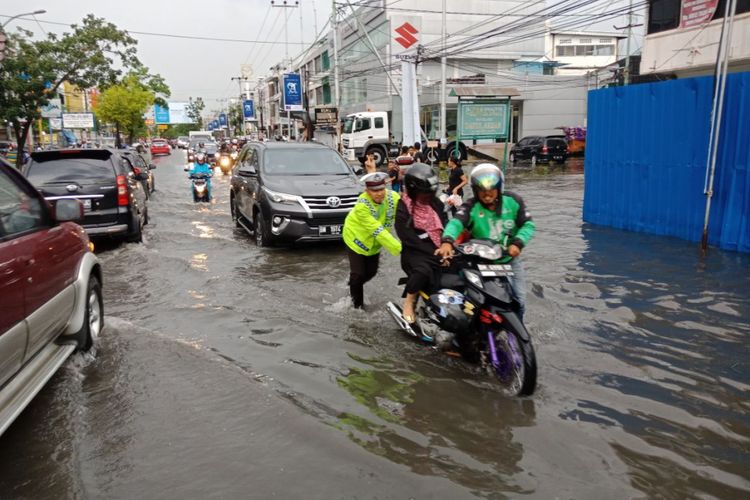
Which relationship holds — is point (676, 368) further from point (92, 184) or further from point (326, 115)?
point (326, 115)

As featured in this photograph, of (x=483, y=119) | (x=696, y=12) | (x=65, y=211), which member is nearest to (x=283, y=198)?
(x=65, y=211)

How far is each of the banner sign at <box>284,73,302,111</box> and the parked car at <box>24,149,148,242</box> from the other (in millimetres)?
31132

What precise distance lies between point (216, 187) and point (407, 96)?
831 cm

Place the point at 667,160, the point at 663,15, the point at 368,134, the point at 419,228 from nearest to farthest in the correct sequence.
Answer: the point at 419,228 → the point at 667,160 → the point at 663,15 → the point at 368,134

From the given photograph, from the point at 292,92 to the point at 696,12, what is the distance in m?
28.3

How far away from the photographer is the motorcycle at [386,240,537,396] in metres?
4.14

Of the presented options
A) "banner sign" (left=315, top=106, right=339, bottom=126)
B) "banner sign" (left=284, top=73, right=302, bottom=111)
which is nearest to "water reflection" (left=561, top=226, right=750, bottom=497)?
"banner sign" (left=315, top=106, right=339, bottom=126)

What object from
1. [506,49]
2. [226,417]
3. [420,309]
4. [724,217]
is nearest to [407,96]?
[724,217]

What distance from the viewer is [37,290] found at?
Answer: 3.71m

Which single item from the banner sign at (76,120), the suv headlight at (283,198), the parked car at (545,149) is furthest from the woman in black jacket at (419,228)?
the banner sign at (76,120)

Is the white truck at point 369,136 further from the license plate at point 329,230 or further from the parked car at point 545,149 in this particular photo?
the license plate at point 329,230

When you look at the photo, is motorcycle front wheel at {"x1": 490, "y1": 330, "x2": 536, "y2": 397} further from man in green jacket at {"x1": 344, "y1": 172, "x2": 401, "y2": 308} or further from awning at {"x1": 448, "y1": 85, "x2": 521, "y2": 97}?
awning at {"x1": 448, "y1": 85, "x2": 521, "y2": 97}

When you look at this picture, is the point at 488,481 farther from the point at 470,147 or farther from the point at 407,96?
the point at 470,147

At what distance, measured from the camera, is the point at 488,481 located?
323 centimetres
